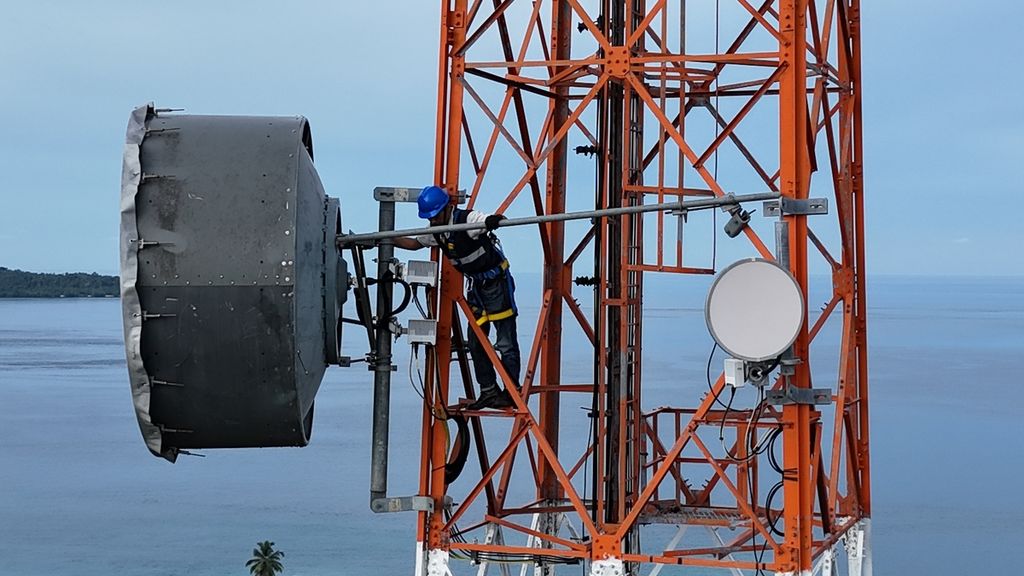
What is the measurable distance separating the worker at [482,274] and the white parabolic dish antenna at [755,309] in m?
2.15

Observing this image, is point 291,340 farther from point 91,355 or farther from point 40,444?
point 91,355

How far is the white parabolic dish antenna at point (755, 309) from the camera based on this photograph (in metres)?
11.9

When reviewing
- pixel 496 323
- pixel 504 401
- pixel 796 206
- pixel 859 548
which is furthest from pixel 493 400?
pixel 859 548

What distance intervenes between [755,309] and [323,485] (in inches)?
3727

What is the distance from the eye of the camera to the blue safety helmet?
12.7 m

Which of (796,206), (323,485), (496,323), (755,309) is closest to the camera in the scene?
(755,309)

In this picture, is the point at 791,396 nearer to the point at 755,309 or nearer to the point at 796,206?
the point at 755,309

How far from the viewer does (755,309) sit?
12.0m

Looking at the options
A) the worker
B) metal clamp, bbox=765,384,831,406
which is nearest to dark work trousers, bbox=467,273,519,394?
the worker

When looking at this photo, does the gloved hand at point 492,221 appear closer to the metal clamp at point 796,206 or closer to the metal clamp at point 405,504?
the metal clamp at point 796,206

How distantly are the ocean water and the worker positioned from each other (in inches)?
2547

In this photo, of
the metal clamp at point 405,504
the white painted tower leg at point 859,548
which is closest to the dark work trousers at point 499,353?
the metal clamp at point 405,504

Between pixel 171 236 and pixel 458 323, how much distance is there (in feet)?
10.5

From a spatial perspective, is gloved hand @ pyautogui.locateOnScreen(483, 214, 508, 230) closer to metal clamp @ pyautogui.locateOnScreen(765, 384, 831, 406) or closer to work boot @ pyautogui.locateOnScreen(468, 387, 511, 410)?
work boot @ pyautogui.locateOnScreen(468, 387, 511, 410)
